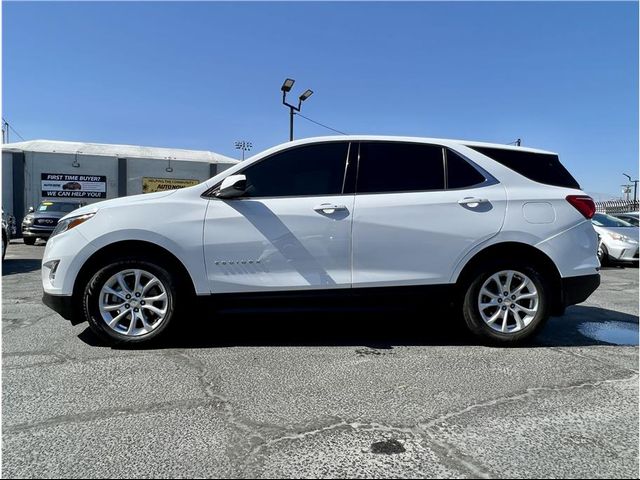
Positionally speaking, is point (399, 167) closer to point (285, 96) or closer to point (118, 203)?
point (118, 203)

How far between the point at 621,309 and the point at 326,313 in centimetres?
447

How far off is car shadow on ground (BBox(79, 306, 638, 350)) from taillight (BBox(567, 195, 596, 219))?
1258 mm

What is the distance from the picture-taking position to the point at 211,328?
465cm

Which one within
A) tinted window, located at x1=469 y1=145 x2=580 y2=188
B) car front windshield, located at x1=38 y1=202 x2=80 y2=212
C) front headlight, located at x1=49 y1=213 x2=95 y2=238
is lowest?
front headlight, located at x1=49 y1=213 x2=95 y2=238

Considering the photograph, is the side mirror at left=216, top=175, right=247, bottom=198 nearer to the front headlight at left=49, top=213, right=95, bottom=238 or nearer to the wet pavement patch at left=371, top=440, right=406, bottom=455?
the front headlight at left=49, top=213, right=95, bottom=238

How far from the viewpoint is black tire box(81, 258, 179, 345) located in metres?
3.83

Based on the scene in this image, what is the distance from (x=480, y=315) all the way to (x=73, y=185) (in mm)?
23799

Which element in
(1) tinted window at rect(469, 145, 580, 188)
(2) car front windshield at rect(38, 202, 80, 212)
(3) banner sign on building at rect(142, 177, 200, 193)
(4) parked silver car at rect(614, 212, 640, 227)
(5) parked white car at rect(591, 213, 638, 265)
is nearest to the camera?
(1) tinted window at rect(469, 145, 580, 188)

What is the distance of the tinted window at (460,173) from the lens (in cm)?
415

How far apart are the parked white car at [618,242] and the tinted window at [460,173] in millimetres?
8718

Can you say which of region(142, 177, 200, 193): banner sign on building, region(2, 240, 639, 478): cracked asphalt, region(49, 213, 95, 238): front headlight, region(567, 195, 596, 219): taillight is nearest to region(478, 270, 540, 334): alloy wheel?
region(2, 240, 639, 478): cracked asphalt

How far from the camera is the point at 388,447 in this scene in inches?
92.1

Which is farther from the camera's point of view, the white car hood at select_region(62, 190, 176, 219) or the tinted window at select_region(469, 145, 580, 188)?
the tinted window at select_region(469, 145, 580, 188)

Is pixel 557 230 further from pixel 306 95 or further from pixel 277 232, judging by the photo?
pixel 306 95
